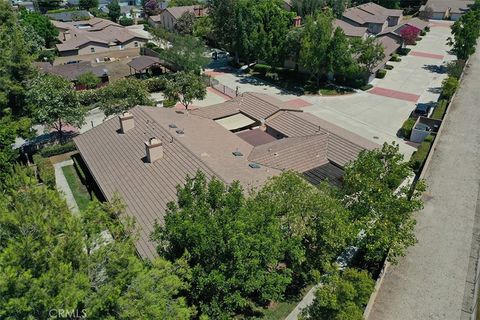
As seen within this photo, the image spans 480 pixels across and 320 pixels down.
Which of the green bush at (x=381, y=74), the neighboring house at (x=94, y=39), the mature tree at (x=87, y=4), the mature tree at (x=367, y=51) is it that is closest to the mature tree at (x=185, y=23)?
the neighboring house at (x=94, y=39)

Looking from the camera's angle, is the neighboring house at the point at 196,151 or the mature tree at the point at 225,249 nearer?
the mature tree at the point at 225,249

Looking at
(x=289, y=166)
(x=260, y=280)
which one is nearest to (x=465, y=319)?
(x=260, y=280)

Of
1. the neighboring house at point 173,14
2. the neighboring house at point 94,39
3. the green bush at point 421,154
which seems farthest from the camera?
the neighboring house at point 173,14

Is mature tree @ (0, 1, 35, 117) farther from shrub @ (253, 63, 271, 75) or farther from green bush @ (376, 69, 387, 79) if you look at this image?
green bush @ (376, 69, 387, 79)

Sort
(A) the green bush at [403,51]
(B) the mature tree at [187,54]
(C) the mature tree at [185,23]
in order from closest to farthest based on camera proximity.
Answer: (B) the mature tree at [187,54] < (A) the green bush at [403,51] < (C) the mature tree at [185,23]

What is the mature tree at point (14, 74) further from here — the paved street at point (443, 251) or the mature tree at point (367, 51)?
the mature tree at point (367, 51)
